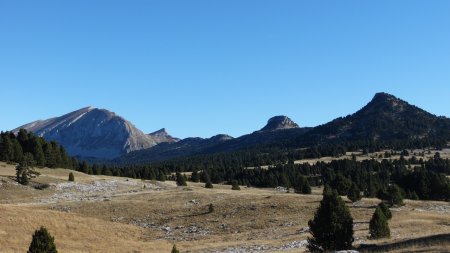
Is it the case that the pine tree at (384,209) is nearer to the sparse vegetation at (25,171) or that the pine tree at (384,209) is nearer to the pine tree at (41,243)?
the pine tree at (41,243)

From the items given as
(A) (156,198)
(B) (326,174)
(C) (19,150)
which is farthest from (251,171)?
(A) (156,198)

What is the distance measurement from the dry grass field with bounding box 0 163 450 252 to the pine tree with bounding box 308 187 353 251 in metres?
4.78

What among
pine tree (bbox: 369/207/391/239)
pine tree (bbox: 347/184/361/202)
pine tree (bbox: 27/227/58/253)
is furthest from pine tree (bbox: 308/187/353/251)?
pine tree (bbox: 347/184/361/202)

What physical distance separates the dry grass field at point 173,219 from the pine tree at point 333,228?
15.7ft

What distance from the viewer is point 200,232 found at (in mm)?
58719

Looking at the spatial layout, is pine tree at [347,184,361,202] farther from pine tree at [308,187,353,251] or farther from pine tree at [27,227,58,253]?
pine tree at [27,227,58,253]

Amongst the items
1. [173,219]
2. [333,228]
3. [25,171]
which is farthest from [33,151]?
[333,228]

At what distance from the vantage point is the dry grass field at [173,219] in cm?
4719

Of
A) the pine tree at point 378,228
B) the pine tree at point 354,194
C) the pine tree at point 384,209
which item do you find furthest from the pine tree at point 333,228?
the pine tree at point 354,194

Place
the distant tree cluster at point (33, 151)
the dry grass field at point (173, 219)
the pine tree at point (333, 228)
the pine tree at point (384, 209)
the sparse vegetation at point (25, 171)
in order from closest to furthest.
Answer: the pine tree at point (333, 228), the dry grass field at point (173, 219), the pine tree at point (384, 209), the sparse vegetation at point (25, 171), the distant tree cluster at point (33, 151)

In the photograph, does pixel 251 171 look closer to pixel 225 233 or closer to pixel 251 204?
pixel 251 204

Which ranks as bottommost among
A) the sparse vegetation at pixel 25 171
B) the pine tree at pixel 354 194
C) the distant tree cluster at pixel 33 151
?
the pine tree at pixel 354 194

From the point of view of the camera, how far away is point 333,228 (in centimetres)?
3092

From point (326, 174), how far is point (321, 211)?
127 m
